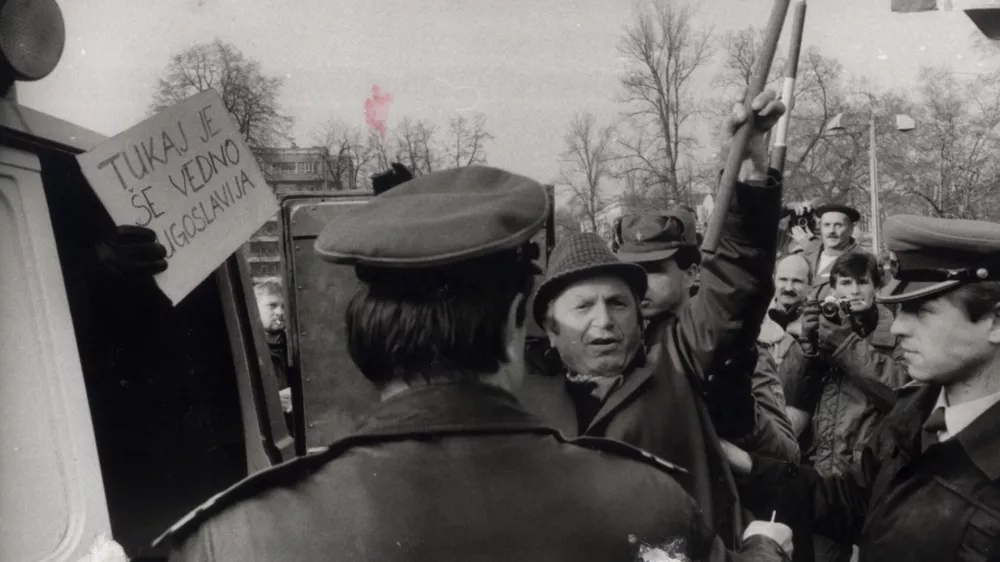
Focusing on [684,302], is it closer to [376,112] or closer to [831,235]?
[376,112]

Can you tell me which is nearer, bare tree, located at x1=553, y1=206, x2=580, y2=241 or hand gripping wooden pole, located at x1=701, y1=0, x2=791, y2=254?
hand gripping wooden pole, located at x1=701, y1=0, x2=791, y2=254

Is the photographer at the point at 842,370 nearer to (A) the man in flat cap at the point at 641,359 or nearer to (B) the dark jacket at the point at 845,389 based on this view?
(B) the dark jacket at the point at 845,389

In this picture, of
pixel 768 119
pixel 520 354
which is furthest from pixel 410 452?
pixel 768 119

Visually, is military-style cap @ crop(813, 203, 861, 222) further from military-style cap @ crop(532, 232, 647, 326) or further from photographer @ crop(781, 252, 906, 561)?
military-style cap @ crop(532, 232, 647, 326)

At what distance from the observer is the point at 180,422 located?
2.25 m

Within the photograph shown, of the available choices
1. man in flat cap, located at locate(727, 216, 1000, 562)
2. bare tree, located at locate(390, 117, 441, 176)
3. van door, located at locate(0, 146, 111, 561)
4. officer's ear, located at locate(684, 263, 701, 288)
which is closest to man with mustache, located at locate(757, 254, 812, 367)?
officer's ear, located at locate(684, 263, 701, 288)

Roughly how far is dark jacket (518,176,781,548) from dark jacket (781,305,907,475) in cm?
102

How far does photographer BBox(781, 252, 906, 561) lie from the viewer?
10.6 ft

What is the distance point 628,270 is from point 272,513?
1.17 m

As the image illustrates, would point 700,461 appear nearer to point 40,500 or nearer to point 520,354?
point 520,354

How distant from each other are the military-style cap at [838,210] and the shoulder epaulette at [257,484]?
2.58m

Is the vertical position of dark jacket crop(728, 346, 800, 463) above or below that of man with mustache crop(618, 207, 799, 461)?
below


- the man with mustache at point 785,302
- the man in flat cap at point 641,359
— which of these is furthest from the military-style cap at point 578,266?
the man with mustache at point 785,302

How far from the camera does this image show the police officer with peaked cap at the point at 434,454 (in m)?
1.48
